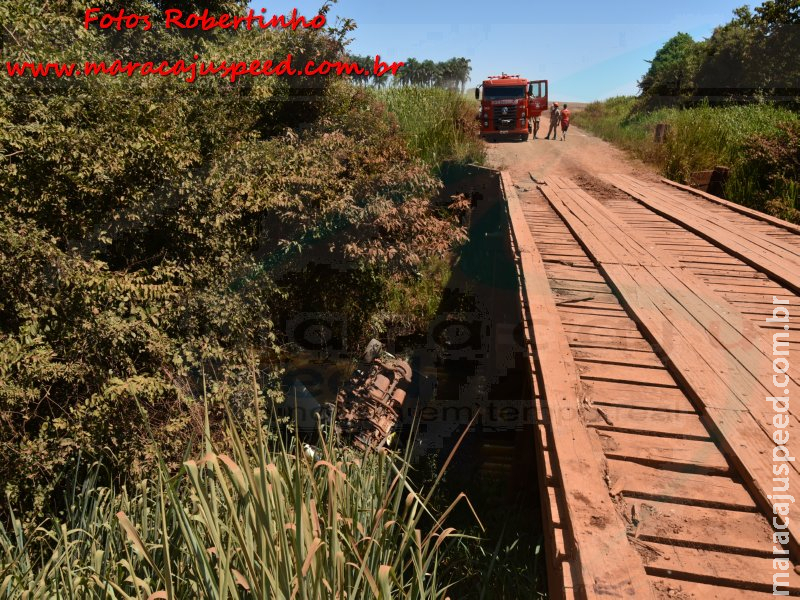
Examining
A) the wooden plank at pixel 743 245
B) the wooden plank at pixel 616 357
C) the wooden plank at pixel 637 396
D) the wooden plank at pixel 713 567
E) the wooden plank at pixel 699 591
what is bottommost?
the wooden plank at pixel 699 591

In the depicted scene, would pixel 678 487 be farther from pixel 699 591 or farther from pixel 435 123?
pixel 435 123

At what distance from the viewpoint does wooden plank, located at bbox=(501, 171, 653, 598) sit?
1784mm

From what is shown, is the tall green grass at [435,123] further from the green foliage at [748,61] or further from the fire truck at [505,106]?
the green foliage at [748,61]

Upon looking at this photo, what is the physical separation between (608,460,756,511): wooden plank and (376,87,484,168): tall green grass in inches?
450

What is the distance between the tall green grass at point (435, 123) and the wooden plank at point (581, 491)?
34.3 feet

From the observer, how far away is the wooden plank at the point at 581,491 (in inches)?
70.2

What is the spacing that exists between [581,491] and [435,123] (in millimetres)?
14294

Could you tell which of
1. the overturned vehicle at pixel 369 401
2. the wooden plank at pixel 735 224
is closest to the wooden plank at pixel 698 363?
the wooden plank at pixel 735 224

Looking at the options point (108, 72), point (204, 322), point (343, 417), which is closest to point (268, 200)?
point (204, 322)

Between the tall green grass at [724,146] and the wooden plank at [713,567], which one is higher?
the tall green grass at [724,146]

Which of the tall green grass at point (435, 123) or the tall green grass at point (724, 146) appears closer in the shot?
the tall green grass at point (724, 146)

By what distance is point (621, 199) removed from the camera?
339 inches

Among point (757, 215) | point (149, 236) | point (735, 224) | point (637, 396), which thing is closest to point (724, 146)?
point (757, 215)

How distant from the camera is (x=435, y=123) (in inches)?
603
